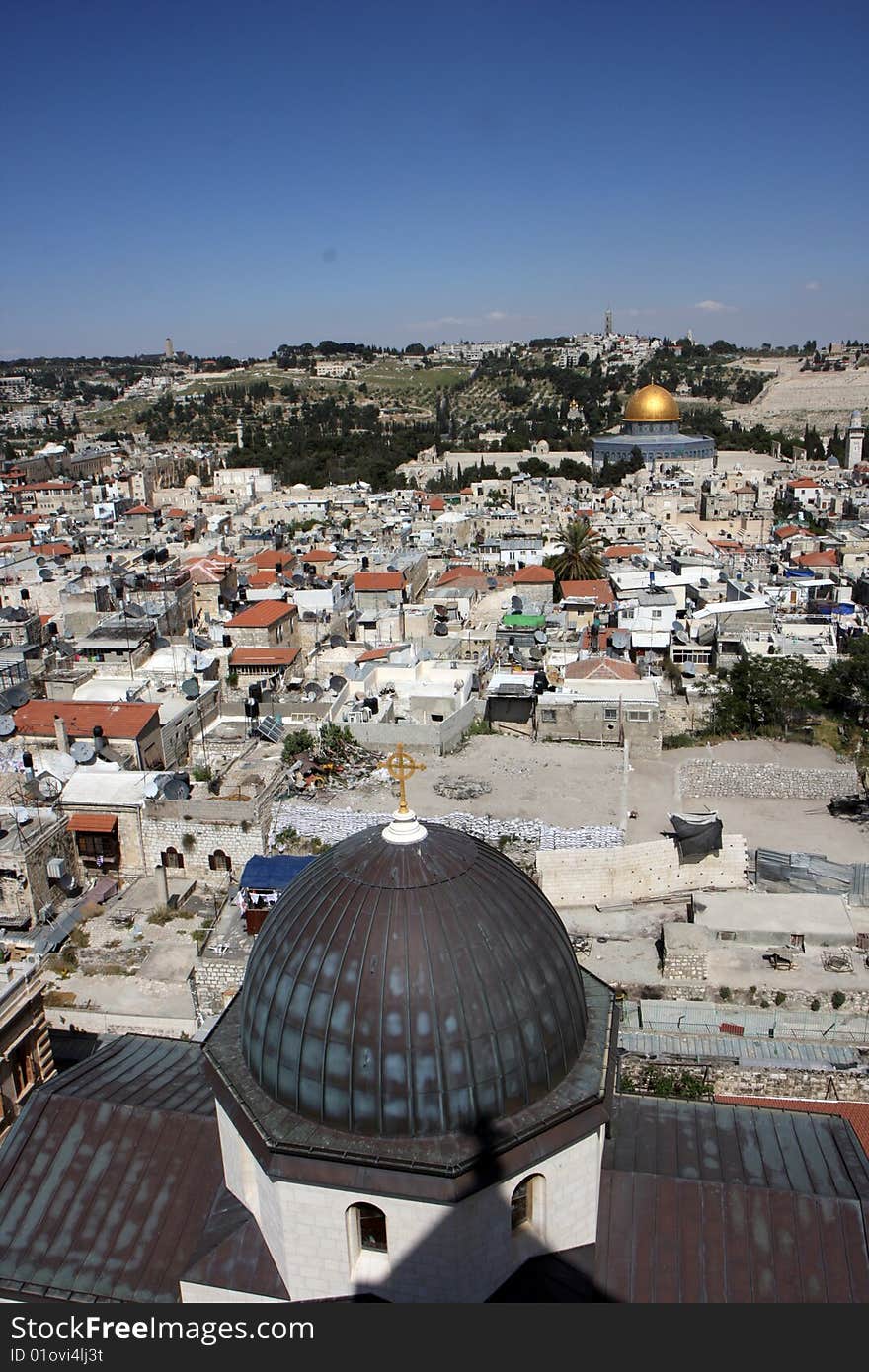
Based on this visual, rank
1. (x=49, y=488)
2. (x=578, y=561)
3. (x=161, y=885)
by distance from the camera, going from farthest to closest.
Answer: (x=49, y=488) → (x=578, y=561) → (x=161, y=885)

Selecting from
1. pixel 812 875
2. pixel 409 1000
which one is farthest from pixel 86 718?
pixel 409 1000

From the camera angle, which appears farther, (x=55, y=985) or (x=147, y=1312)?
(x=55, y=985)

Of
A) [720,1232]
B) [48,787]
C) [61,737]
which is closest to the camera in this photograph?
[720,1232]

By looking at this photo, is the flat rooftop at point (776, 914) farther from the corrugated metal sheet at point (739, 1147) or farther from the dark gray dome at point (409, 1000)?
the dark gray dome at point (409, 1000)

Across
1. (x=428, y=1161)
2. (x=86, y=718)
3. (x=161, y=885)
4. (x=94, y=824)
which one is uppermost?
(x=428, y=1161)

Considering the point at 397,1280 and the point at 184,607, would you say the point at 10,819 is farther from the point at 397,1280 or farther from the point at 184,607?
the point at 184,607

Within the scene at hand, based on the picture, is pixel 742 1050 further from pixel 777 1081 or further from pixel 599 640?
pixel 599 640

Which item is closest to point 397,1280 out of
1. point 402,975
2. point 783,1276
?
point 402,975

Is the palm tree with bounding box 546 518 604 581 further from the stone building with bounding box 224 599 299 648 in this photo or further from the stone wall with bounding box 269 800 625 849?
the stone wall with bounding box 269 800 625 849
